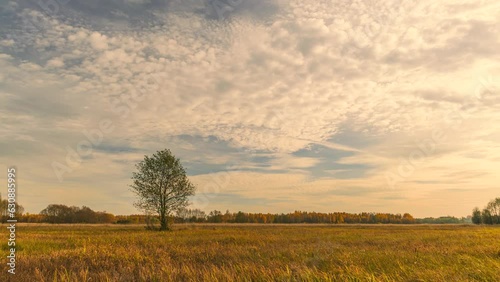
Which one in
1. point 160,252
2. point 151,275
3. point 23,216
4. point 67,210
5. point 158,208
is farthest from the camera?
point 23,216

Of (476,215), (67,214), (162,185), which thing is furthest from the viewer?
(476,215)

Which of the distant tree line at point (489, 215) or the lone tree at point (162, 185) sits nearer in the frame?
the lone tree at point (162, 185)

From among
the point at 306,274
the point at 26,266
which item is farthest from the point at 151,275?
the point at 26,266

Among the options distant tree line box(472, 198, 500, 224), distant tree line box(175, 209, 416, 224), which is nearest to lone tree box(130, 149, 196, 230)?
distant tree line box(175, 209, 416, 224)

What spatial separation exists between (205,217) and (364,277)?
102 m

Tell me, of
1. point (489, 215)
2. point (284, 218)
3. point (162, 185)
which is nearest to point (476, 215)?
point (489, 215)

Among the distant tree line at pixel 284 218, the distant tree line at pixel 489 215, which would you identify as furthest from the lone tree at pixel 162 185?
the distant tree line at pixel 489 215

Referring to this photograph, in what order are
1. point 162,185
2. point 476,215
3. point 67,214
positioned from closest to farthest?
point 162,185, point 67,214, point 476,215

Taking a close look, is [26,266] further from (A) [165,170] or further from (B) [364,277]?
(A) [165,170]

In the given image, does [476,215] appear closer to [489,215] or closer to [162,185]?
[489,215]

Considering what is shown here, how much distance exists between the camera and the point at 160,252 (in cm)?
1330

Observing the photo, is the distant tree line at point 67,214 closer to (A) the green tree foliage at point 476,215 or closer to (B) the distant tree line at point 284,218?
(B) the distant tree line at point 284,218

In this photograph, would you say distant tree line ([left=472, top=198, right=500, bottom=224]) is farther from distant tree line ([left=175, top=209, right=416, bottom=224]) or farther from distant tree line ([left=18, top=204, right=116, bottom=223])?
distant tree line ([left=18, top=204, right=116, bottom=223])

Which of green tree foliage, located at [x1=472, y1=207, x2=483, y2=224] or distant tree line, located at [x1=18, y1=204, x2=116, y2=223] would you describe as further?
green tree foliage, located at [x1=472, y1=207, x2=483, y2=224]
